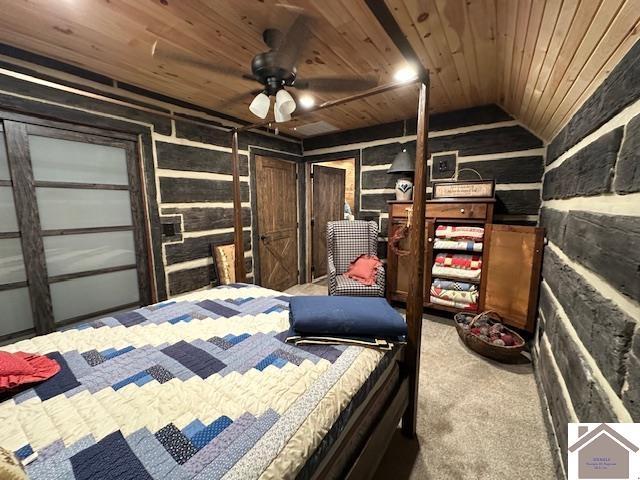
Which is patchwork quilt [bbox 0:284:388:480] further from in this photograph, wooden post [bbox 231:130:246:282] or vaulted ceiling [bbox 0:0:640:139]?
vaulted ceiling [bbox 0:0:640:139]

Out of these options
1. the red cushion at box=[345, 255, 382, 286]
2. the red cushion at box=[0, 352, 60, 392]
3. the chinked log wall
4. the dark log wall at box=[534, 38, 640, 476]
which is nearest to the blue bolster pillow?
the dark log wall at box=[534, 38, 640, 476]

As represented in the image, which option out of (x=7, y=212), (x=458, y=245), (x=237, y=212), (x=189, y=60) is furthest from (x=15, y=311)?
(x=458, y=245)

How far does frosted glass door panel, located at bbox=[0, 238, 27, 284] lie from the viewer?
6.41 feet

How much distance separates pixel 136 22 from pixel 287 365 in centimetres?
209

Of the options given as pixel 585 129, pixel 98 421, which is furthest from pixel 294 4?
pixel 98 421

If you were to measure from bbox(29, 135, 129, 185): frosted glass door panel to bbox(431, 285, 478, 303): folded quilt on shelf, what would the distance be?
136 inches

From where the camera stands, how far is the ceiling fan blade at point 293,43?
1332 mm

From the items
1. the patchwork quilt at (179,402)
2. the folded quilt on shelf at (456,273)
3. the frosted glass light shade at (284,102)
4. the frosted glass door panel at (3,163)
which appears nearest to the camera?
the patchwork quilt at (179,402)

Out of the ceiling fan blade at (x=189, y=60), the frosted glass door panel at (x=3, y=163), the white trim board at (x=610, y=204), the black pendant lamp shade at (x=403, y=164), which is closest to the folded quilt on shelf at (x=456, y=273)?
the black pendant lamp shade at (x=403, y=164)

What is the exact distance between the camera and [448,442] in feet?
5.18

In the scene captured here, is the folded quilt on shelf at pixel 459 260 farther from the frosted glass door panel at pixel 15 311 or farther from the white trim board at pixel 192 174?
the frosted glass door panel at pixel 15 311

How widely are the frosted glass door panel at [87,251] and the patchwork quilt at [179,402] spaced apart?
110 centimetres

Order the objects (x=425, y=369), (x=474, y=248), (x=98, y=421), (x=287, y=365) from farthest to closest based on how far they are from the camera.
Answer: (x=474, y=248) → (x=425, y=369) → (x=287, y=365) → (x=98, y=421)

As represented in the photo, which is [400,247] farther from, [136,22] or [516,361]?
[136,22]
